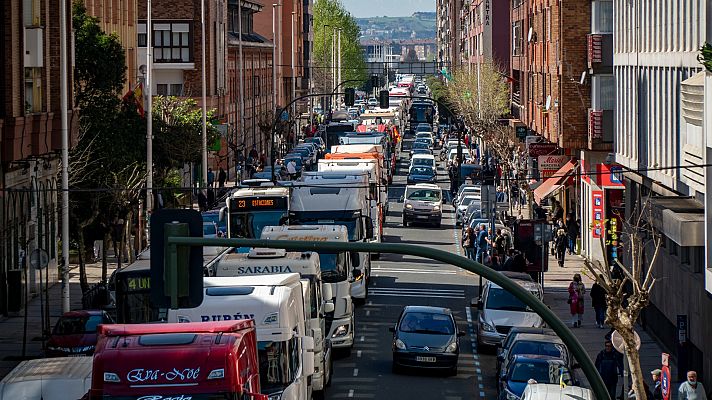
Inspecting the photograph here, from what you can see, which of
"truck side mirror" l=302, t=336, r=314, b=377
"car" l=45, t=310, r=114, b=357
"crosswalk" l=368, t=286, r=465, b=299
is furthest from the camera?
"crosswalk" l=368, t=286, r=465, b=299

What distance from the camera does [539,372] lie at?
28.4m

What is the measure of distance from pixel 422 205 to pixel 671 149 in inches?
1260

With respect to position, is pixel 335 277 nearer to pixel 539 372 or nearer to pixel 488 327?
pixel 488 327

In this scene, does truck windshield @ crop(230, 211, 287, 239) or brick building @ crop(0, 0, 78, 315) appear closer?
brick building @ crop(0, 0, 78, 315)

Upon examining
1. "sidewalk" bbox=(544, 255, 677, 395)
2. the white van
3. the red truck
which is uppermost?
the red truck

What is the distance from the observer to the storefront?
48106mm

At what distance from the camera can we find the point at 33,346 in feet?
118

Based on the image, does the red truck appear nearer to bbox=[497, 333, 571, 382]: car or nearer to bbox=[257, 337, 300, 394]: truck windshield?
bbox=[257, 337, 300, 394]: truck windshield

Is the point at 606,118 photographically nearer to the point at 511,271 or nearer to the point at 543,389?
the point at 511,271

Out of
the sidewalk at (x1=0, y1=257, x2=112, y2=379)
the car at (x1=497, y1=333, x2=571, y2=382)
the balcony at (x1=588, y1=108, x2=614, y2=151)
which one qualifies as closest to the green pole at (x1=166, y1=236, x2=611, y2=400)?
the car at (x1=497, y1=333, x2=571, y2=382)

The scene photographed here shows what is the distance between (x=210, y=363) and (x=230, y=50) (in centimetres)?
8426

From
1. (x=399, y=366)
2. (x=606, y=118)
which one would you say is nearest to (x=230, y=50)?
(x=606, y=118)

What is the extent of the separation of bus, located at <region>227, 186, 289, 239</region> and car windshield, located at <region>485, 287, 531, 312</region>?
29.0 ft

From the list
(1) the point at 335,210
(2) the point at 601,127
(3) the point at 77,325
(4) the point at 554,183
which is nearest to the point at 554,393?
(3) the point at 77,325
